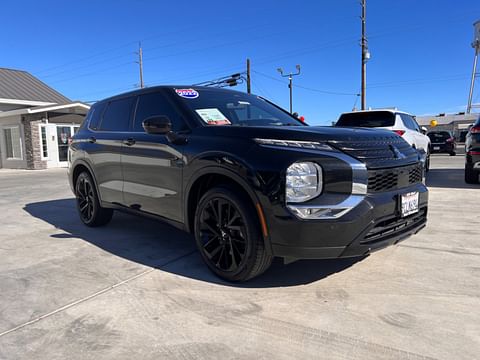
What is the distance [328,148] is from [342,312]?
1.16 meters

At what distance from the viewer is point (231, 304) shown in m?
2.74

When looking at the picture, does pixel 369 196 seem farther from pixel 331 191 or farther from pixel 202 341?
pixel 202 341

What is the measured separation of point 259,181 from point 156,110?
5.72 feet

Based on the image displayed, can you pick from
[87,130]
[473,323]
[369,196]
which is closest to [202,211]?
[369,196]

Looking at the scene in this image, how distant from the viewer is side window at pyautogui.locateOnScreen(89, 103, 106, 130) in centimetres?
502

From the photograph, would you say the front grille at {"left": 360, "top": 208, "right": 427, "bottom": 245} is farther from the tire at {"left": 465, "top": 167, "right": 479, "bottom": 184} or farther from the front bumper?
the tire at {"left": 465, "top": 167, "right": 479, "bottom": 184}

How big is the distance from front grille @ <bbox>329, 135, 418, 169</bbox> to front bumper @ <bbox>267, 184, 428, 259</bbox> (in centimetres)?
26

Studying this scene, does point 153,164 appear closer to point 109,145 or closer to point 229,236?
point 109,145

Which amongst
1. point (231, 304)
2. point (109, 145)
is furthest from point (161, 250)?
point (231, 304)

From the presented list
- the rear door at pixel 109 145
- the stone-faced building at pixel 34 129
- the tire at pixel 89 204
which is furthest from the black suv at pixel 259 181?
the stone-faced building at pixel 34 129

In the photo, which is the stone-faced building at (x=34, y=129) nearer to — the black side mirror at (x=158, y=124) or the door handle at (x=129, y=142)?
the door handle at (x=129, y=142)

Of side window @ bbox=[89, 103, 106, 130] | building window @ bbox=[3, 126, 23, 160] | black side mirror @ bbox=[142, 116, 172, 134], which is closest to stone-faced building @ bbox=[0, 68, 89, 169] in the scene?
building window @ bbox=[3, 126, 23, 160]

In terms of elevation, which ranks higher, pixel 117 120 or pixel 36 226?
pixel 117 120

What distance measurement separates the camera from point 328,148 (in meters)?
2.71
